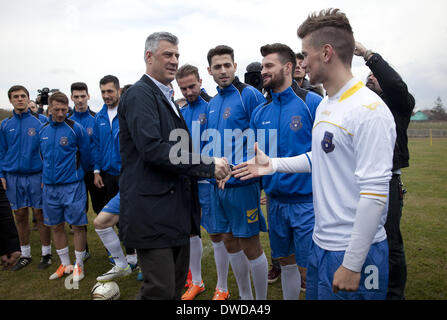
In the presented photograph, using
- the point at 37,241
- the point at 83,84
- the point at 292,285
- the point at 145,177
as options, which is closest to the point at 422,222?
the point at 292,285

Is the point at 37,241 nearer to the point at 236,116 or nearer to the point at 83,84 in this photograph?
the point at 83,84

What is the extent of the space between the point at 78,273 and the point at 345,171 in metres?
4.10

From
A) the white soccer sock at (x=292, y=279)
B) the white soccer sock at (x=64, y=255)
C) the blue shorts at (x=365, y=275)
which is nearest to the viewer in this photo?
the blue shorts at (x=365, y=275)

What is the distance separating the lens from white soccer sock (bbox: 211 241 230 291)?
3707 mm

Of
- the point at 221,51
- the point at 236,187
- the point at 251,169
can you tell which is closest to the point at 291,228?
the point at 236,187

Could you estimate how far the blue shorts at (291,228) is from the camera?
2.78m

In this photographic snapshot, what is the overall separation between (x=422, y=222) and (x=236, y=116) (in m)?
5.31

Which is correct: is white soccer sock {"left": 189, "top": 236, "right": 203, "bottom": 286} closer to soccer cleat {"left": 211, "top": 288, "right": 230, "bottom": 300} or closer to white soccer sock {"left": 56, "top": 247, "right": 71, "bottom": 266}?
soccer cleat {"left": 211, "top": 288, "right": 230, "bottom": 300}

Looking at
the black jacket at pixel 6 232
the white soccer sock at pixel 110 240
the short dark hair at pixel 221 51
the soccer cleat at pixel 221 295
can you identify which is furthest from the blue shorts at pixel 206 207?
the black jacket at pixel 6 232

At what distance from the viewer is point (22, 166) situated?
5.04 m

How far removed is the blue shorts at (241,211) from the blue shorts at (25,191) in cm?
351

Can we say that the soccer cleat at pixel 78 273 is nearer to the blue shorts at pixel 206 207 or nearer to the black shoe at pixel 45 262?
the black shoe at pixel 45 262

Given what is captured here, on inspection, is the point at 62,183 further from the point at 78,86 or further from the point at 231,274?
the point at 231,274
